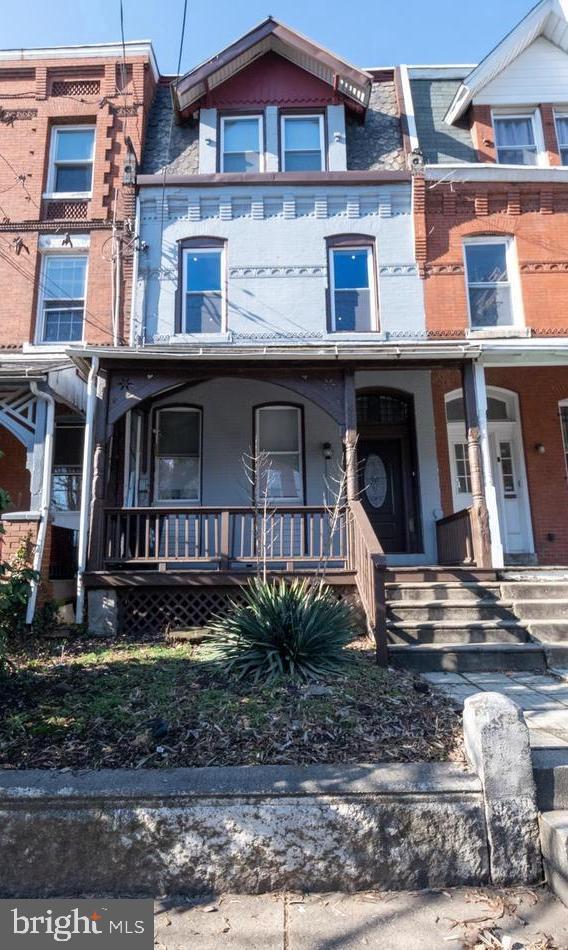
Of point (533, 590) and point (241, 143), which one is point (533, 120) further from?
point (533, 590)

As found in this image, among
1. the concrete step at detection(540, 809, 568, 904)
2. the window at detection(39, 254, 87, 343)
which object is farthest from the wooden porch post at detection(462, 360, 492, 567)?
the window at detection(39, 254, 87, 343)

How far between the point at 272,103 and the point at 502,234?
197 inches

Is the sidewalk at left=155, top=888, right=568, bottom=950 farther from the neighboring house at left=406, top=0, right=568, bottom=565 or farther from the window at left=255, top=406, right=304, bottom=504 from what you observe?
the neighboring house at left=406, top=0, right=568, bottom=565

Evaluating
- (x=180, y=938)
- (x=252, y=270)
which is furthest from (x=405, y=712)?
(x=252, y=270)

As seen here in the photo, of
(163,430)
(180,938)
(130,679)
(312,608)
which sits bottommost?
(180,938)

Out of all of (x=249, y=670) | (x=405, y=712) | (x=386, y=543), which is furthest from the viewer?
(x=386, y=543)

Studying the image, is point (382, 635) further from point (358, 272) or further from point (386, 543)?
point (358, 272)

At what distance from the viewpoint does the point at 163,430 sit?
9.58m

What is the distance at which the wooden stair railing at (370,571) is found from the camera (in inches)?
211

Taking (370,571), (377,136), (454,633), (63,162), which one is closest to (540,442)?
(454,633)

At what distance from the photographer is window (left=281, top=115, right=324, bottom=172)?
Answer: 34.5ft

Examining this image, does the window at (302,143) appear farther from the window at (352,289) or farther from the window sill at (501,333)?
the window sill at (501,333)

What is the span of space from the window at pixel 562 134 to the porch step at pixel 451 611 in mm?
8923

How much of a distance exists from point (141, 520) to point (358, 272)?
5757 millimetres
